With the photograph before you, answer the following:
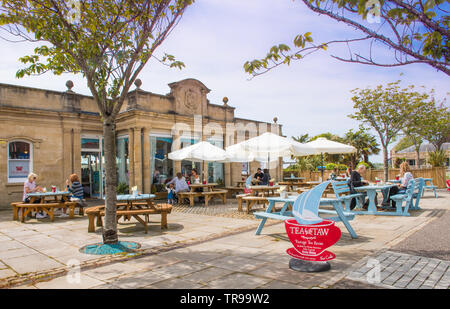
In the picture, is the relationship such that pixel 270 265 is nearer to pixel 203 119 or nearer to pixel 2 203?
pixel 2 203

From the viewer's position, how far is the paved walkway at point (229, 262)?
12.4ft

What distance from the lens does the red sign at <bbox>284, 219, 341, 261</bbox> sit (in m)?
3.91

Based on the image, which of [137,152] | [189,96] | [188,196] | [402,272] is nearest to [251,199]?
[188,196]

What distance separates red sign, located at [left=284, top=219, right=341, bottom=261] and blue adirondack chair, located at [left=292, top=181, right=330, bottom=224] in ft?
0.25

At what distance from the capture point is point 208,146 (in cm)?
1377

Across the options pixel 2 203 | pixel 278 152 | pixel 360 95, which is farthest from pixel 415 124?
pixel 2 203

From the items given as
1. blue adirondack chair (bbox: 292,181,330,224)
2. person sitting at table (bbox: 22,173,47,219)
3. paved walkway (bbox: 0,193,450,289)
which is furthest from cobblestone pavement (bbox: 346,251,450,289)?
person sitting at table (bbox: 22,173,47,219)

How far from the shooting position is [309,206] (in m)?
4.11

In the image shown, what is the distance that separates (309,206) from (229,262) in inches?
57.8

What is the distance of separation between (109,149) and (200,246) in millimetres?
2431

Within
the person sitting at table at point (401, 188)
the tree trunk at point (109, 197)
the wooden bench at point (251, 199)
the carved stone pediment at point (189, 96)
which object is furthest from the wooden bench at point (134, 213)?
the carved stone pediment at point (189, 96)

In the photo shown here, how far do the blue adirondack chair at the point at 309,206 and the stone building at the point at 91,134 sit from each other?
11.2 meters

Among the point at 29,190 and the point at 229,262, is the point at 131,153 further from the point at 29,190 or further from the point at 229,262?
the point at 229,262

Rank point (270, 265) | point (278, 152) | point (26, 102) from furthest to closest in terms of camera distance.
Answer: point (26, 102)
point (278, 152)
point (270, 265)
